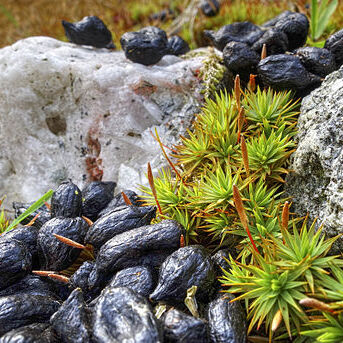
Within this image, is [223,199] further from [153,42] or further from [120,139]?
[153,42]

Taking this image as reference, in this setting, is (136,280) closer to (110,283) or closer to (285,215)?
(110,283)

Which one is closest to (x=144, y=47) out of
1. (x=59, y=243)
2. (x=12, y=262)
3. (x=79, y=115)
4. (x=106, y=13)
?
(x=79, y=115)

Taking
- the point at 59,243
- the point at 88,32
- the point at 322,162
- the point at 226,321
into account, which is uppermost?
the point at 88,32

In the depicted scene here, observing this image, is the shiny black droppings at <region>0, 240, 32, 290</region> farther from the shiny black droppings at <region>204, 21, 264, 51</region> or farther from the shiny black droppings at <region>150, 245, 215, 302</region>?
the shiny black droppings at <region>204, 21, 264, 51</region>

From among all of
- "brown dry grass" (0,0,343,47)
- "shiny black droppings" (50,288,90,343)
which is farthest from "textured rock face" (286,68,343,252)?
"brown dry grass" (0,0,343,47)

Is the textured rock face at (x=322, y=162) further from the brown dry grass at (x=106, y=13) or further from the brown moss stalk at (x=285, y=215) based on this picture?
the brown dry grass at (x=106, y=13)

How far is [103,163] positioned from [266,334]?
1.68 m

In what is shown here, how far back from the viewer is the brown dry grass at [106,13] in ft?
13.3

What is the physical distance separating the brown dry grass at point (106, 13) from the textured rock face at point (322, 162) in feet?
7.60

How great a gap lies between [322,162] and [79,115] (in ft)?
5.98

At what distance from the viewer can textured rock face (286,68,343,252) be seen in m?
1.65

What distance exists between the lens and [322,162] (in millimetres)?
1754

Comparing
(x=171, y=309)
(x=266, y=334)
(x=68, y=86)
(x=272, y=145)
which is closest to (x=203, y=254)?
(x=171, y=309)

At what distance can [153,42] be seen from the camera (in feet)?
9.37
